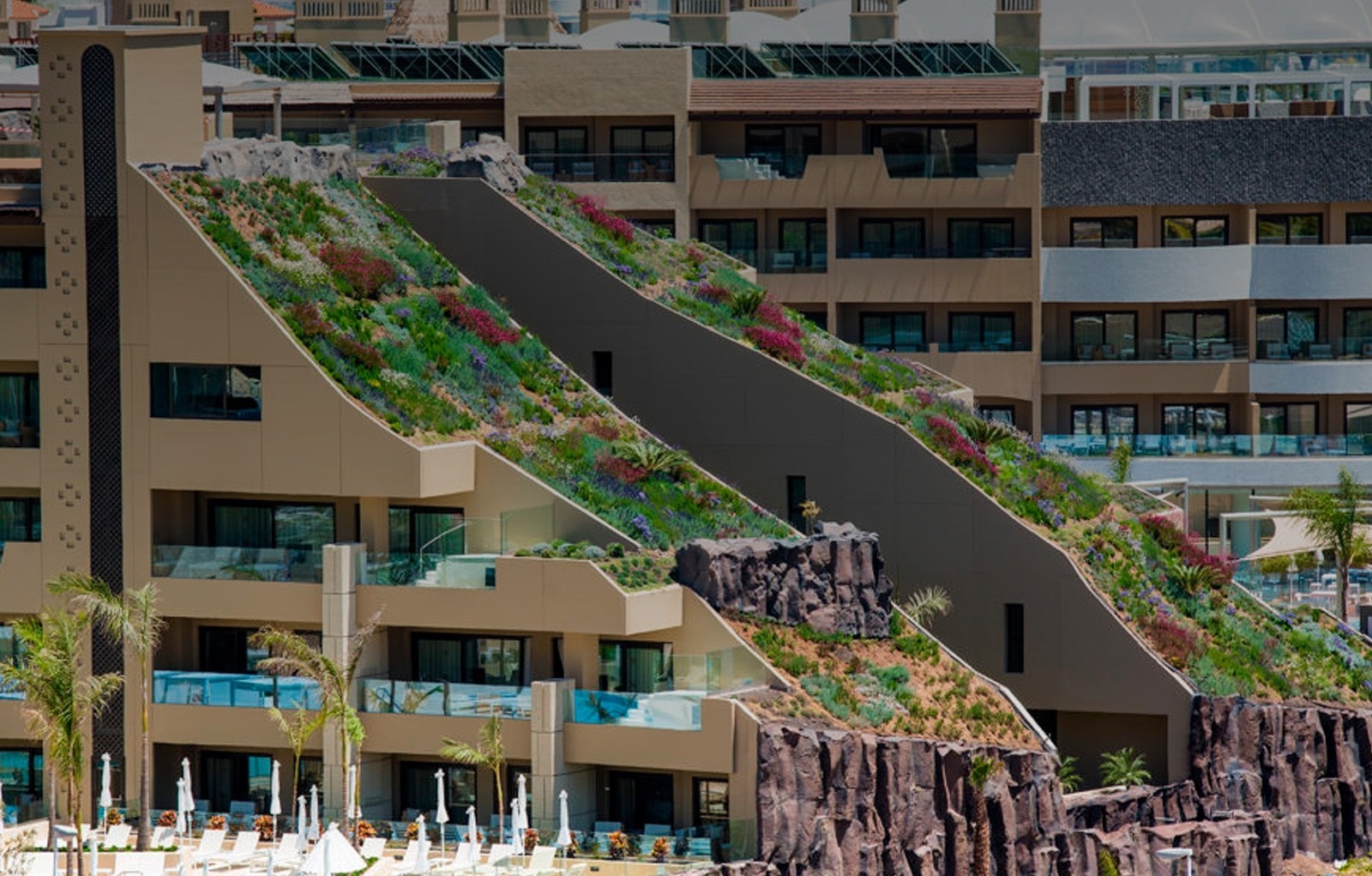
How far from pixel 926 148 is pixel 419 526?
34.8 m

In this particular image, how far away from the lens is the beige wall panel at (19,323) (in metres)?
80.8

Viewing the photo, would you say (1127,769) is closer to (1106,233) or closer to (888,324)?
(888,324)

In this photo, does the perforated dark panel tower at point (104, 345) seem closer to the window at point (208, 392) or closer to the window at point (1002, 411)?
the window at point (208, 392)

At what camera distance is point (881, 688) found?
261ft

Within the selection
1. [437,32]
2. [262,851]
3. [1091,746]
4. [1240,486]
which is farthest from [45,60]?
[437,32]

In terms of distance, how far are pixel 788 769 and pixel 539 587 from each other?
687 centimetres

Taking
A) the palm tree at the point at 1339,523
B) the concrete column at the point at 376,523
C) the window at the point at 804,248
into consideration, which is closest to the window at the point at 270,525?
the concrete column at the point at 376,523

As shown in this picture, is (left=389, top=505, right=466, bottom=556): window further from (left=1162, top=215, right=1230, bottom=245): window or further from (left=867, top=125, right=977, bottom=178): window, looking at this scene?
(left=1162, top=215, right=1230, bottom=245): window

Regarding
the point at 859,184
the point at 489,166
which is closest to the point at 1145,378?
the point at 859,184

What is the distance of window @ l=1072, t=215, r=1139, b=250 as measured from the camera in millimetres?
113750

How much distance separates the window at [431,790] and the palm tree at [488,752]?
1.65 meters

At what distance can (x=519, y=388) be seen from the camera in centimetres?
8431

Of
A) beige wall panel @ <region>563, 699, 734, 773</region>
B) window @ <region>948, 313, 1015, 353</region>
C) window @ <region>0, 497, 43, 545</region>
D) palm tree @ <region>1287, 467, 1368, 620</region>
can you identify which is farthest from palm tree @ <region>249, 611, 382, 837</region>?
window @ <region>948, 313, 1015, 353</region>

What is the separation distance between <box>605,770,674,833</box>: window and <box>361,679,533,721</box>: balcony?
2670mm
